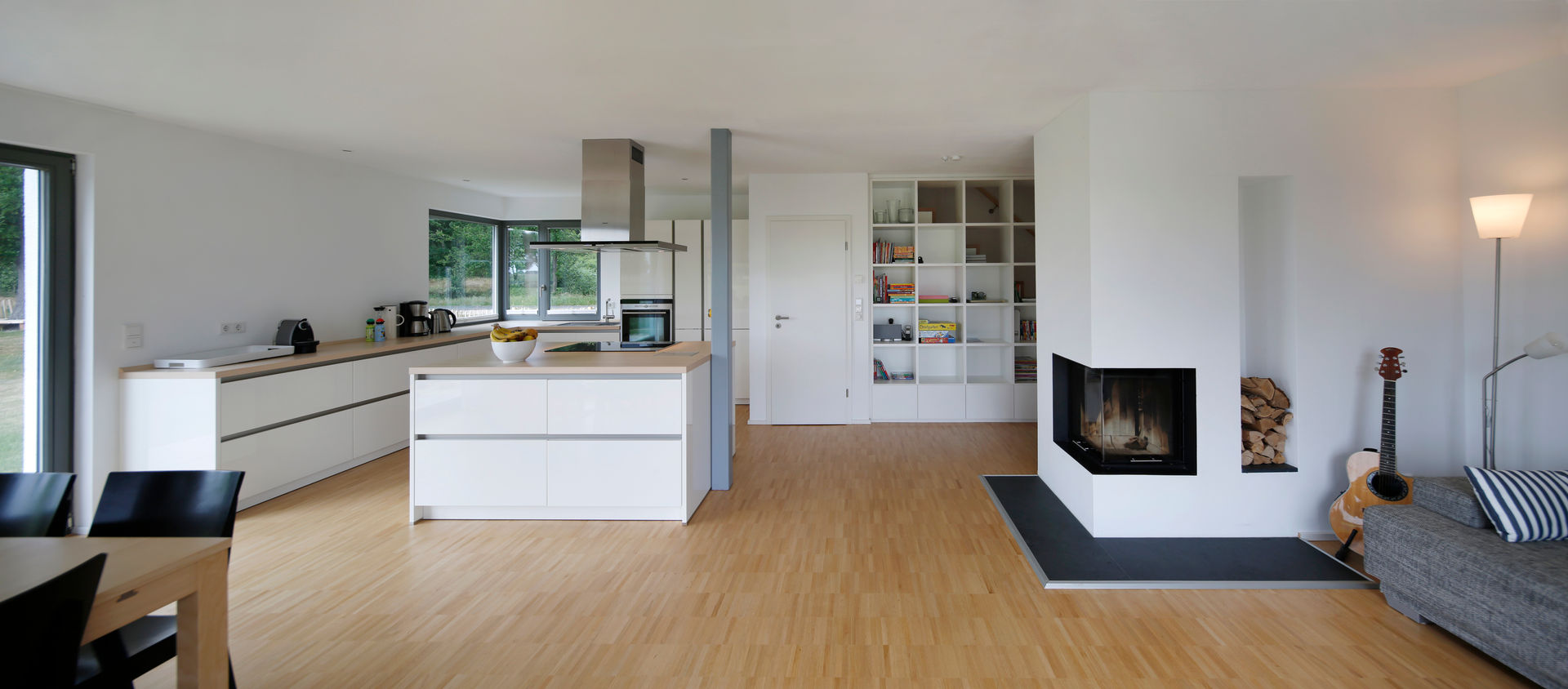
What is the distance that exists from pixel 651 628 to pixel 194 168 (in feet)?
13.3

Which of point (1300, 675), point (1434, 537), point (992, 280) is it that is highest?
point (992, 280)

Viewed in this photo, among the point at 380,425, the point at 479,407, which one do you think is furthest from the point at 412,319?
the point at 479,407

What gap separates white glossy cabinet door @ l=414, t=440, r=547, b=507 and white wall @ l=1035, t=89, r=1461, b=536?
114 inches

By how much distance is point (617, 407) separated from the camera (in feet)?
11.5

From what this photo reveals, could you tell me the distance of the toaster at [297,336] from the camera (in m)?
4.39

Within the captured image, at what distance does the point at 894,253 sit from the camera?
6.15m

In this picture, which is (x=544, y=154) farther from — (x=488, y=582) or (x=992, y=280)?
(x=992, y=280)

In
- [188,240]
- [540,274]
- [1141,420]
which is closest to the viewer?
[1141,420]

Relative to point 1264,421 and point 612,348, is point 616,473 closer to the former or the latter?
point 612,348

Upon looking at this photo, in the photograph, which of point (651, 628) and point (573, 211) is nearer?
point (651, 628)

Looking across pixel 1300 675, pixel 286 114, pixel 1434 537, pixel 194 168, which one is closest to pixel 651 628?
pixel 1300 675

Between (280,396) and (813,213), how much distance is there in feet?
13.3

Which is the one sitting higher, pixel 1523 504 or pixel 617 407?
pixel 617 407

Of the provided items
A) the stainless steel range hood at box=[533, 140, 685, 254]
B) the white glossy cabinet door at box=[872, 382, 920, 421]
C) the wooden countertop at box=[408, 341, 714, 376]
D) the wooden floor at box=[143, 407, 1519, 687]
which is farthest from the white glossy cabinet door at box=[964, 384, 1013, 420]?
the stainless steel range hood at box=[533, 140, 685, 254]
